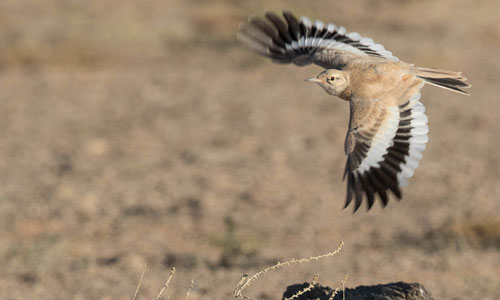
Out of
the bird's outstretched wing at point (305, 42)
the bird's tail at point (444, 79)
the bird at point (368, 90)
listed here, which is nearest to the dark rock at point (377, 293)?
the bird at point (368, 90)

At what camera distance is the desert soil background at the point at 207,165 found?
6.21 metres

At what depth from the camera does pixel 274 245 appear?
22.0 feet

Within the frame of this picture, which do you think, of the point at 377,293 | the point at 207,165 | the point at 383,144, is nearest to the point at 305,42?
the point at 383,144

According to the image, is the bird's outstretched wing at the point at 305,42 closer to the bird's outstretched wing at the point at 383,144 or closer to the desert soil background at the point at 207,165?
the bird's outstretched wing at the point at 383,144

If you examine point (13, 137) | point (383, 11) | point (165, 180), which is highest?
point (383, 11)

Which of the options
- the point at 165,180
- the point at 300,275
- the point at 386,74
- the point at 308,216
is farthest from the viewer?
the point at 165,180

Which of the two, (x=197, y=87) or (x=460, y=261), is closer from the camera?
(x=460, y=261)

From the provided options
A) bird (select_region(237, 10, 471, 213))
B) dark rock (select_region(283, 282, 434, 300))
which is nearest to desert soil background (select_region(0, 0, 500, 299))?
dark rock (select_region(283, 282, 434, 300))

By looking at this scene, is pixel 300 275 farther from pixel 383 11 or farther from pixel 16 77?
pixel 383 11

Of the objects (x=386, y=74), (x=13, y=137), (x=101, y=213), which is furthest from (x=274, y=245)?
(x=13, y=137)

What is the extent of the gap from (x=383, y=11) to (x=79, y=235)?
8.08 m

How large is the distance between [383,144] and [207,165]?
12.7ft

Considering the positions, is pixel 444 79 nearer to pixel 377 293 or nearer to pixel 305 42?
pixel 305 42

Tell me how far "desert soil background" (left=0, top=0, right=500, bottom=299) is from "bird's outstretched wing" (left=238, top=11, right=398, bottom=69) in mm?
1560
